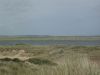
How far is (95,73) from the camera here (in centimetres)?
1119

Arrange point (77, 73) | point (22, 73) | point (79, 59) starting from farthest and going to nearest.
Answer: point (22, 73), point (79, 59), point (77, 73)

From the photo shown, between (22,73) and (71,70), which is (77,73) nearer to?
(71,70)

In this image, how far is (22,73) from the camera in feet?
41.4

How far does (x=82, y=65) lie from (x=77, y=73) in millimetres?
490

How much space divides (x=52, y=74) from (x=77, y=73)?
0.84 m

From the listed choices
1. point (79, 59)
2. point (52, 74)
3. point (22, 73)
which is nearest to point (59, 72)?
point (52, 74)

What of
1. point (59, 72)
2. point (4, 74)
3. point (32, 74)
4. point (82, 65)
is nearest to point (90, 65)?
point (82, 65)

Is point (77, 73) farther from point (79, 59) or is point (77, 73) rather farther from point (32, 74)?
point (32, 74)

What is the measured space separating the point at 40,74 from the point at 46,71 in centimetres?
24

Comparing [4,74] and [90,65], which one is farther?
[4,74]

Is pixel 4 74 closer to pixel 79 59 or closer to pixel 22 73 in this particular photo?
pixel 22 73

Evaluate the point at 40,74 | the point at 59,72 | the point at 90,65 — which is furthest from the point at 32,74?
the point at 90,65

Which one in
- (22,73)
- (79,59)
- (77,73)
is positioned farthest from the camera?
(22,73)

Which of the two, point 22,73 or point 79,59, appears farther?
point 22,73
